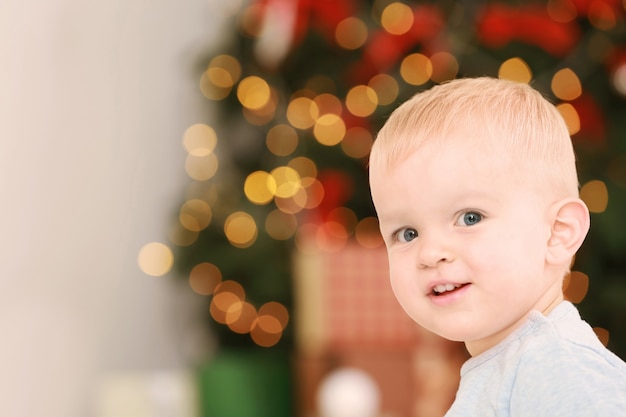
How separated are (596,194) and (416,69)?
54 centimetres

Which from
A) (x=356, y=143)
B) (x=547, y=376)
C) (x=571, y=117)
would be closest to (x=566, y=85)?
(x=571, y=117)

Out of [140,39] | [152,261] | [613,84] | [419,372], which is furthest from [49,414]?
[613,84]

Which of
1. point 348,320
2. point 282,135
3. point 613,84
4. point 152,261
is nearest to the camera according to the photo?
point 613,84

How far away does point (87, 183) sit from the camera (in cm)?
270

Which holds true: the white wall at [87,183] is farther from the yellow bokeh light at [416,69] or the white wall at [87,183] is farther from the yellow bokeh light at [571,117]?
the yellow bokeh light at [571,117]

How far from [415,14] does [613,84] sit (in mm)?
515

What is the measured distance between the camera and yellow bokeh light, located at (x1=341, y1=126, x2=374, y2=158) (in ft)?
8.37

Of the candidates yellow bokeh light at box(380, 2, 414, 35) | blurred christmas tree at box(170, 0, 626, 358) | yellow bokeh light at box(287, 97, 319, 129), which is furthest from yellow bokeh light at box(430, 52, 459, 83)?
yellow bokeh light at box(287, 97, 319, 129)

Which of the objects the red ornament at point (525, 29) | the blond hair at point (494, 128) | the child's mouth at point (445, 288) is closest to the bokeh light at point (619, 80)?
the red ornament at point (525, 29)

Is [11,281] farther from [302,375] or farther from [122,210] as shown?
[302,375]

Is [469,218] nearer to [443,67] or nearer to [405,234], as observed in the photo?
[405,234]

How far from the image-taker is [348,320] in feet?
8.28

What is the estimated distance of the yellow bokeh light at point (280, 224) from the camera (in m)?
2.62

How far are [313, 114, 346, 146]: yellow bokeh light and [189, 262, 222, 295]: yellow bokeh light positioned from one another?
47cm
